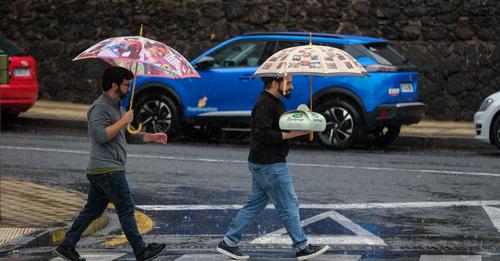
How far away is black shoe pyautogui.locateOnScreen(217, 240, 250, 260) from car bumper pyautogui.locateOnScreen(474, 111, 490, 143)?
28.1ft

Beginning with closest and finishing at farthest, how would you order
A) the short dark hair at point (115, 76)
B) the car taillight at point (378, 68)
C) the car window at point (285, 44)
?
the short dark hair at point (115, 76) → the car taillight at point (378, 68) → the car window at point (285, 44)

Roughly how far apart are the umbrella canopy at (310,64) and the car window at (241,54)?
8.89 metres

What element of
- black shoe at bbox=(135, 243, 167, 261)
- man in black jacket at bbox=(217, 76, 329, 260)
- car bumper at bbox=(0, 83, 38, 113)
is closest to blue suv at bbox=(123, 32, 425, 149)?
car bumper at bbox=(0, 83, 38, 113)

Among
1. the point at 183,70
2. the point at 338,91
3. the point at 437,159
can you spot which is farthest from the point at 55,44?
the point at 183,70

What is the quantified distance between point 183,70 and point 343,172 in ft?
20.6

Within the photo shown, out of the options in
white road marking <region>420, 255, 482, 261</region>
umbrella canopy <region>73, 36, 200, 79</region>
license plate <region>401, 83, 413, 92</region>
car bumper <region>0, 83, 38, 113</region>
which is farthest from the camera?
car bumper <region>0, 83, 38, 113</region>

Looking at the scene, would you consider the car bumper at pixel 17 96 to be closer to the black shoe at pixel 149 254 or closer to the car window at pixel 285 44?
the car window at pixel 285 44

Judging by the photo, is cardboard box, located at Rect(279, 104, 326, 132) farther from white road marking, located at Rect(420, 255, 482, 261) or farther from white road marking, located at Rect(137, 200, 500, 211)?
white road marking, located at Rect(137, 200, 500, 211)

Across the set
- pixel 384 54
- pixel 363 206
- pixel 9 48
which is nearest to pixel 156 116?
pixel 9 48

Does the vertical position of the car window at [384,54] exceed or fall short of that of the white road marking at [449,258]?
it exceeds it

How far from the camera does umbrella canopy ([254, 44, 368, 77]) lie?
940cm

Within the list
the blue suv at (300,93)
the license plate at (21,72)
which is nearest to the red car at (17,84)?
the license plate at (21,72)

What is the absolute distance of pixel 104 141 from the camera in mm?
8906

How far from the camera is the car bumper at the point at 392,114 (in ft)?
58.4
